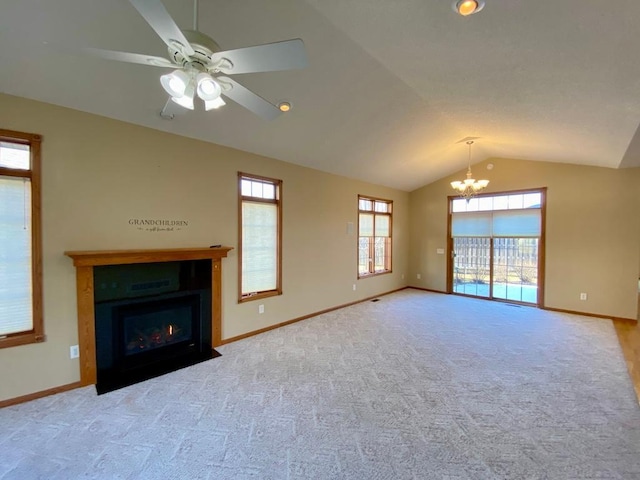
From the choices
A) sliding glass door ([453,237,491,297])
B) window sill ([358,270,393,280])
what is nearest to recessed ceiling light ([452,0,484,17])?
window sill ([358,270,393,280])

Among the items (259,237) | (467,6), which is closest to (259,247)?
(259,237)

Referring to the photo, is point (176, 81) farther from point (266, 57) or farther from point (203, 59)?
point (266, 57)

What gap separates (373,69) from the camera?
115 inches

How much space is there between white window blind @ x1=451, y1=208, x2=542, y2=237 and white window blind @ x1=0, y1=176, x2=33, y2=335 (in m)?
7.53

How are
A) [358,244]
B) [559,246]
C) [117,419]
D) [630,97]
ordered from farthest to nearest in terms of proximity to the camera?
[358,244] → [559,246] → [630,97] → [117,419]

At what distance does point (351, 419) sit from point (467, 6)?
10.4ft

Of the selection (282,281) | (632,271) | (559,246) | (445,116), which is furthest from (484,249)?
(282,281)

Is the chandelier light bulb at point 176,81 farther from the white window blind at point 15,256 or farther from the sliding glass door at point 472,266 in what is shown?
the sliding glass door at point 472,266

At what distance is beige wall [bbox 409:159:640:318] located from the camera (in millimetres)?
4883

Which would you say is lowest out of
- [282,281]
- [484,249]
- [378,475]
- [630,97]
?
[378,475]

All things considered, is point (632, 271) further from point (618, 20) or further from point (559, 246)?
point (618, 20)

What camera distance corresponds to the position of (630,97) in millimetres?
2586

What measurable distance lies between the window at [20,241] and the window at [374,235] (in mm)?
5041

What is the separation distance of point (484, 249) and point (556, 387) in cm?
420
